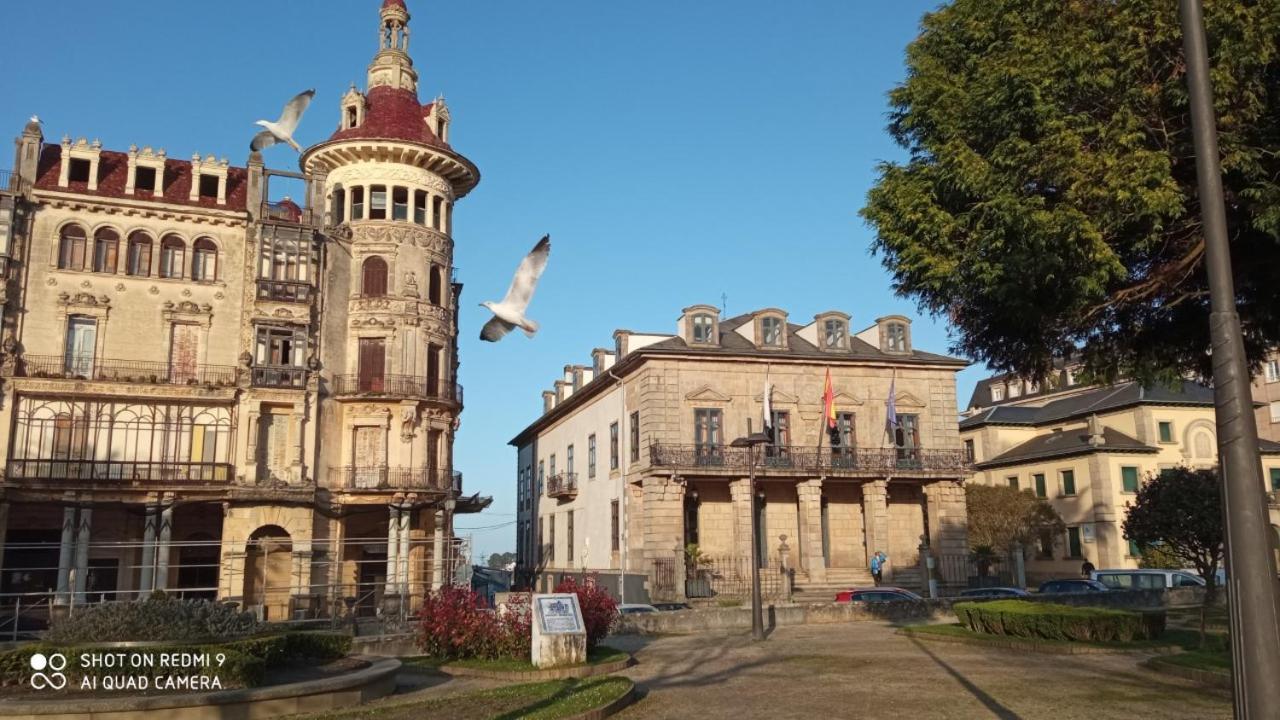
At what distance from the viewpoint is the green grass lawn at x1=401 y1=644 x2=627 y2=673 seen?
55.3 feet

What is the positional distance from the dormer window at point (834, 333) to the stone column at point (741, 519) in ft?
26.8

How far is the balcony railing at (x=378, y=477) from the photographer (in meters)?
37.7

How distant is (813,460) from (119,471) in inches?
1077

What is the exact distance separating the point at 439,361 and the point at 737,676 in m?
26.7

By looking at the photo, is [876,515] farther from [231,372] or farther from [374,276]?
[231,372]

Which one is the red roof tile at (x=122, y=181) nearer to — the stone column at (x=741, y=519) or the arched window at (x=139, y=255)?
the arched window at (x=139, y=255)

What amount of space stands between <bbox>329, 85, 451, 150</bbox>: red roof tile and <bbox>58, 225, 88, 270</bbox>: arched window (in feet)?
33.5

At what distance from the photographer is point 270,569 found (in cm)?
3622

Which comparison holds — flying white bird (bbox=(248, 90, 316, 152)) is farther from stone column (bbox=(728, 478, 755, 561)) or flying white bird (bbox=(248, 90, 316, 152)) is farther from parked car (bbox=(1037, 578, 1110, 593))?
parked car (bbox=(1037, 578, 1110, 593))

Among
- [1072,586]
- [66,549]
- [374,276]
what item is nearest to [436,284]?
[374,276]

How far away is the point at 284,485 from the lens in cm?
3581

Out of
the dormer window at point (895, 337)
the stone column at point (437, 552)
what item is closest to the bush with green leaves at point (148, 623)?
the stone column at point (437, 552)

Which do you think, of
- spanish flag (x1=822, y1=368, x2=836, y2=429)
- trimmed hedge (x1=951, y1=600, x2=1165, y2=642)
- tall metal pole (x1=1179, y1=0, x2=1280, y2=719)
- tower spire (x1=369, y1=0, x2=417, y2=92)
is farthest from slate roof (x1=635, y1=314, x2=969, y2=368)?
tall metal pole (x1=1179, y1=0, x2=1280, y2=719)

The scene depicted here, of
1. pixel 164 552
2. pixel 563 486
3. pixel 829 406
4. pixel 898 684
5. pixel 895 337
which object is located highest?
pixel 895 337
